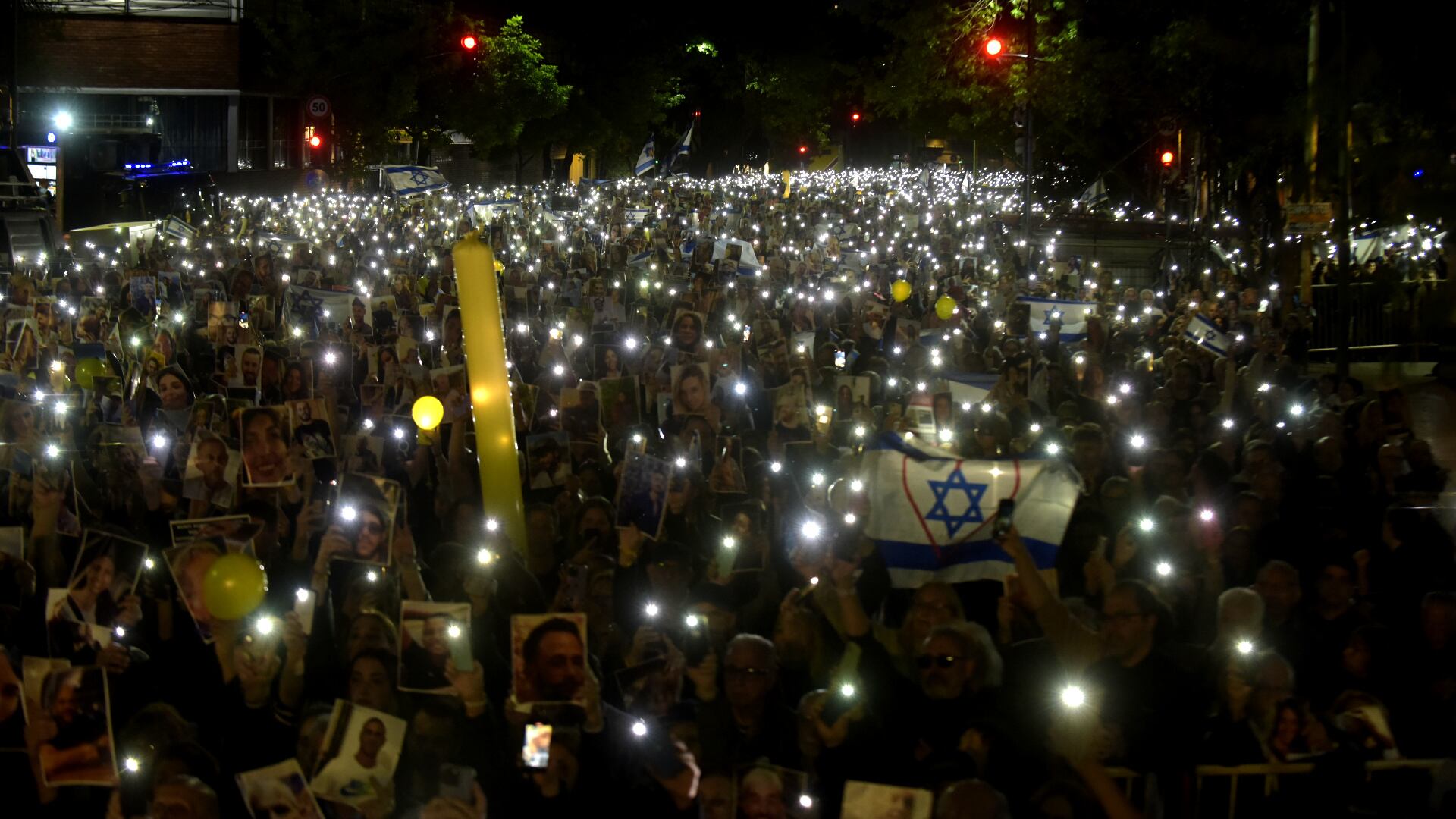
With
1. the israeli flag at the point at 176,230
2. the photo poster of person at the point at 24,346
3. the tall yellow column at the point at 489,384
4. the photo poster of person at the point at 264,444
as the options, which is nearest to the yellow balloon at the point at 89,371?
the photo poster of person at the point at 24,346

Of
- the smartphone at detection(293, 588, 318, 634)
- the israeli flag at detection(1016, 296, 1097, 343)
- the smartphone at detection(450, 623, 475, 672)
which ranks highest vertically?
the israeli flag at detection(1016, 296, 1097, 343)

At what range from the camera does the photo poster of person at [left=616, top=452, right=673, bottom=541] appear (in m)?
7.15

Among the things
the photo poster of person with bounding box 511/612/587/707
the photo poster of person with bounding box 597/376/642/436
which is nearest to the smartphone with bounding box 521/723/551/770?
the photo poster of person with bounding box 511/612/587/707

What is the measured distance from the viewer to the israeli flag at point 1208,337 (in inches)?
482

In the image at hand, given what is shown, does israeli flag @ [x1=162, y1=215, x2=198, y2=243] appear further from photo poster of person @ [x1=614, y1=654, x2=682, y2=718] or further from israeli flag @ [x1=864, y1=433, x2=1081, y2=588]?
photo poster of person @ [x1=614, y1=654, x2=682, y2=718]

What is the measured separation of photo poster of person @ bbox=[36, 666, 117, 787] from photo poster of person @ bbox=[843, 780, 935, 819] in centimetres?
234

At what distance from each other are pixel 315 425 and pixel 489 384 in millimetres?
2845

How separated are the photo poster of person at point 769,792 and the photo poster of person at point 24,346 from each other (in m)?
8.28

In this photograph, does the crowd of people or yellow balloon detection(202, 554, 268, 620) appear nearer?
the crowd of people

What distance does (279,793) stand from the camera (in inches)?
189

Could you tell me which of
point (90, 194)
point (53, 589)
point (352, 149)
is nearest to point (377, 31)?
point (352, 149)

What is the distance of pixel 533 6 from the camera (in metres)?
54.4

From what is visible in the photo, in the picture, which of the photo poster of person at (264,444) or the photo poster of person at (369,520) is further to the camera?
the photo poster of person at (264,444)

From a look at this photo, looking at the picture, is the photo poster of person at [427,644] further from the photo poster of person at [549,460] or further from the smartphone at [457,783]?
the photo poster of person at [549,460]
